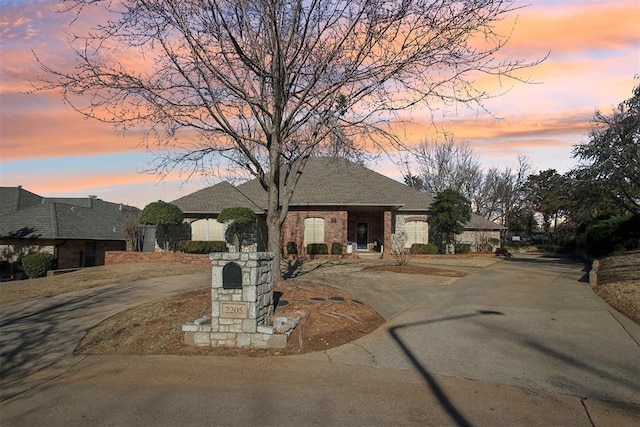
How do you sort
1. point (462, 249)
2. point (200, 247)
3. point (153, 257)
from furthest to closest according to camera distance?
point (462, 249), point (200, 247), point (153, 257)

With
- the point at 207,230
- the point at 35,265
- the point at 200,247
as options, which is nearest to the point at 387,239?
the point at 200,247

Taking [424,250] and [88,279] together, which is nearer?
[88,279]

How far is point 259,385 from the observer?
248 inches

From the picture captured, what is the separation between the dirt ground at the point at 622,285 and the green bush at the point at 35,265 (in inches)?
899

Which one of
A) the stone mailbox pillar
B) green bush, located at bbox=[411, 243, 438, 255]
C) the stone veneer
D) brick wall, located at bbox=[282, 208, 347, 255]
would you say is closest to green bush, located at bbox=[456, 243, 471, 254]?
green bush, located at bbox=[411, 243, 438, 255]

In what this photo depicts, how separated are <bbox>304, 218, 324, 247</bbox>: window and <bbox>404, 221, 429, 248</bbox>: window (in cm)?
693

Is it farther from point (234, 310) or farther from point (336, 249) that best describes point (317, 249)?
point (234, 310)

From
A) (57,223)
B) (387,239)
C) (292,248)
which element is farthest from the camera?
(57,223)

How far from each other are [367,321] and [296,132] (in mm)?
5307

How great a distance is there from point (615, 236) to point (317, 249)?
15.5 m

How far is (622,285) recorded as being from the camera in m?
12.7

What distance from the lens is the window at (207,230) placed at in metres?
25.7

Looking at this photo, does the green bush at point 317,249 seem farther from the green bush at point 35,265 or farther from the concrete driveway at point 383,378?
the concrete driveway at point 383,378

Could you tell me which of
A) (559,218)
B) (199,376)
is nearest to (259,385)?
(199,376)
